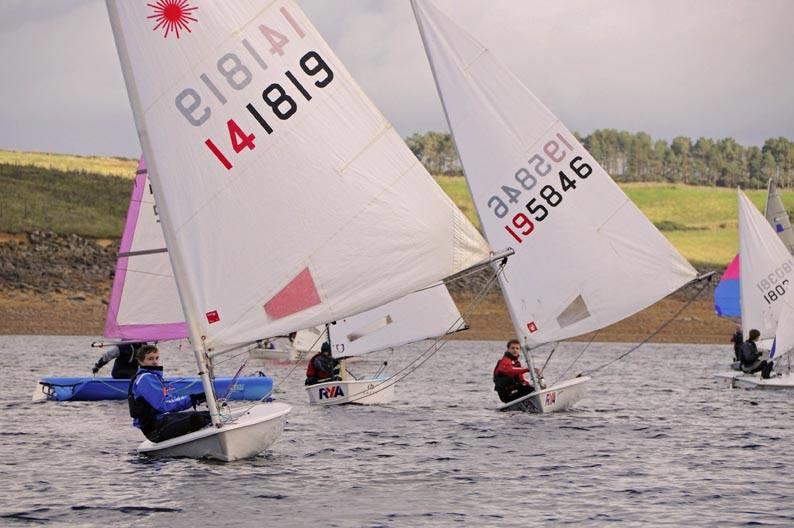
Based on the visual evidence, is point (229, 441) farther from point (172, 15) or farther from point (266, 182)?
point (172, 15)

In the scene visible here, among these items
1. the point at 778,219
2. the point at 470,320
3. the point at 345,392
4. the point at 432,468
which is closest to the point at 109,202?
the point at 470,320

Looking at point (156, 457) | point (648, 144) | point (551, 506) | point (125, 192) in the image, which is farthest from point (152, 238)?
point (648, 144)

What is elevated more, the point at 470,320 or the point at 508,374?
the point at 470,320

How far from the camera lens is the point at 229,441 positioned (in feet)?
63.2

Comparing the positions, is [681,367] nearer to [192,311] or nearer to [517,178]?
[517,178]

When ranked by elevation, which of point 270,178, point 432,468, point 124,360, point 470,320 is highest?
point 470,320

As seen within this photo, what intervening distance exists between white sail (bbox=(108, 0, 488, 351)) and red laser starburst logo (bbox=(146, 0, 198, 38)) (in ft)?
0.06

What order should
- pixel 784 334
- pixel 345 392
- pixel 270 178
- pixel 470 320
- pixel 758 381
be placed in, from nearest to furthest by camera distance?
pixel 270 178
pixel 345 392
pixel 784 334
pixel 758 381
pixel 470 320

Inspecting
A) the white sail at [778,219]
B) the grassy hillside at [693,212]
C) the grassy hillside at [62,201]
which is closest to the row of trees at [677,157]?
the grassy hillside at [693,212]

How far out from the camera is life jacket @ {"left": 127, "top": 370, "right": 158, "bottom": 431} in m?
19.5

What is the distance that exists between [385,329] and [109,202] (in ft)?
241

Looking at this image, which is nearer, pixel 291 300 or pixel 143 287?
pixel 291 300

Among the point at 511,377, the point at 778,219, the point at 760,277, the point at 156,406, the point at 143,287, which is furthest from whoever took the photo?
the point at 778,219

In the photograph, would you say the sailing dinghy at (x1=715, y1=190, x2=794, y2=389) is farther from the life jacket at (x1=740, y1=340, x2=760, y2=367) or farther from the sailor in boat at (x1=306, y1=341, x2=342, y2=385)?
the sailor in boat at (x1=306, y1=341, x2=342, y2=385)
